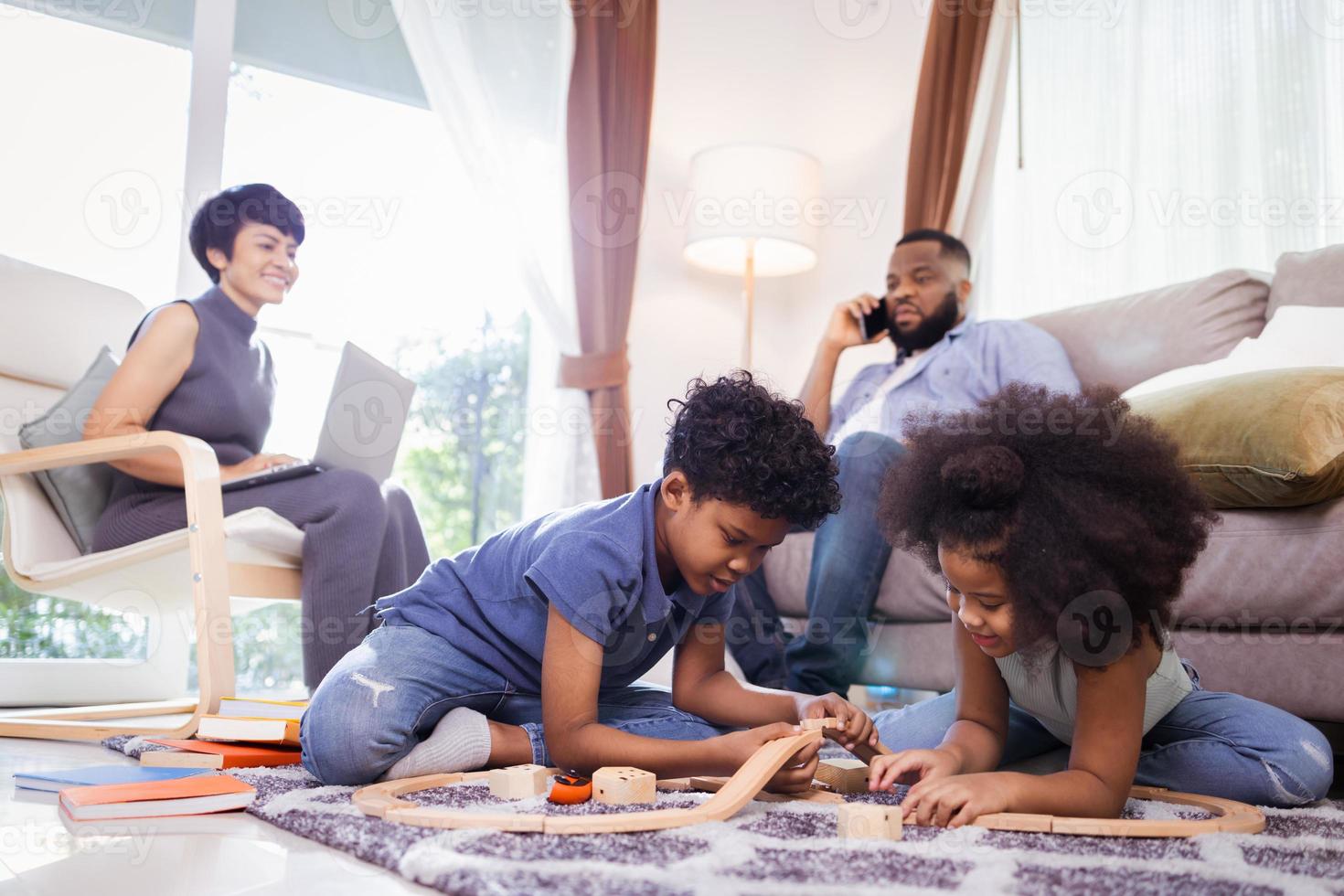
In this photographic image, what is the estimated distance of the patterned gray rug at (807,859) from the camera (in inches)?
31.0

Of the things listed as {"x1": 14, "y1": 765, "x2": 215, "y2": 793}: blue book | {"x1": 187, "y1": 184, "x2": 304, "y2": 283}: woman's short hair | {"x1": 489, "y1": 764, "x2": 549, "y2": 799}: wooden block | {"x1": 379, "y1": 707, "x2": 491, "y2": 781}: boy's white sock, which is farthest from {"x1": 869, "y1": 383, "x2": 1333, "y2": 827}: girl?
{"x1": 187, "y1": 184, "x2": 304, "y2": 283}: woman's short hair

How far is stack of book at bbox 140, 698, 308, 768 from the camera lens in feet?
4.81

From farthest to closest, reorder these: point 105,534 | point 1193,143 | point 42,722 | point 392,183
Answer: point 392,183 < point 1193,143 < point 105,534 < point 42,722

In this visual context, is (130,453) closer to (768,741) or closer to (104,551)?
(104,551)

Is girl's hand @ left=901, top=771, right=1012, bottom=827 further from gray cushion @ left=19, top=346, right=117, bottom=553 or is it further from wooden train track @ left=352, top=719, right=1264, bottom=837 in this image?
gray cushion @ left=19, top=346, right=117, bottom=553

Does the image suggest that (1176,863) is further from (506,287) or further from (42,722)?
(506,287)

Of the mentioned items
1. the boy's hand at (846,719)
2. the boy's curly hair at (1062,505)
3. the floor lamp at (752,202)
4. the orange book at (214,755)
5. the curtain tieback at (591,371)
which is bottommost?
the orange book at (214,755)

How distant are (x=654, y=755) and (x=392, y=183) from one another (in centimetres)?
263

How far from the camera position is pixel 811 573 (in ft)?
6.89

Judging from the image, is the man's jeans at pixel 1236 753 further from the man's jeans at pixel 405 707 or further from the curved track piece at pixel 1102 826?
the man's jeans at pixel 405 707

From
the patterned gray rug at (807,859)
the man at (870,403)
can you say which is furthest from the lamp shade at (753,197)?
the patterned gray rug at (807,859)

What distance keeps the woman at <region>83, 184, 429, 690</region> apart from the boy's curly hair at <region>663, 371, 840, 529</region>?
0.97 meters

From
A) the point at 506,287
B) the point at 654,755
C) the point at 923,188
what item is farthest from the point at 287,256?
the point at 923,188

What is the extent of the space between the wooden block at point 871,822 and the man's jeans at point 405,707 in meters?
0.41
